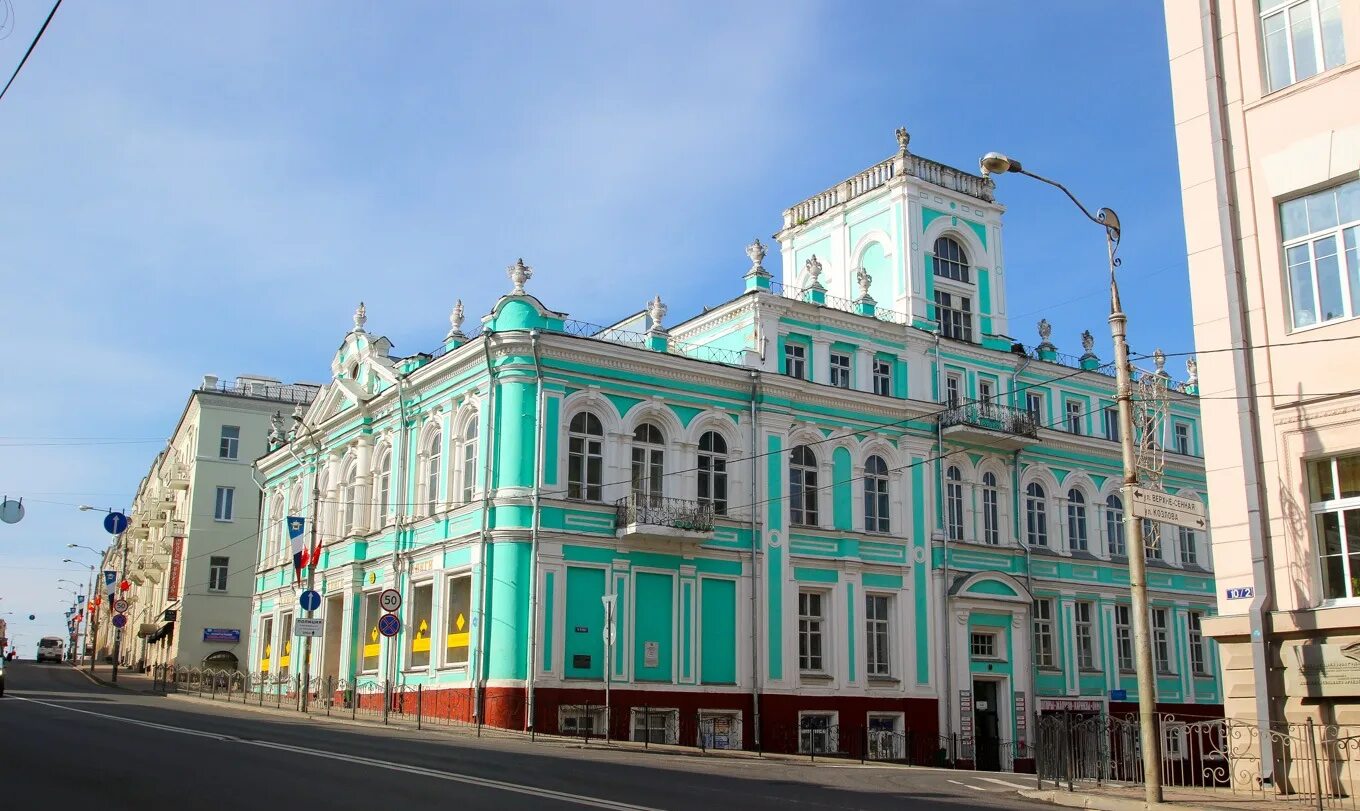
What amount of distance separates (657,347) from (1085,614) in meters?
18.6

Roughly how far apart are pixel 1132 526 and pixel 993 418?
24.9m

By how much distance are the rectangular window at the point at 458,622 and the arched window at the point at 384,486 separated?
17.5ft

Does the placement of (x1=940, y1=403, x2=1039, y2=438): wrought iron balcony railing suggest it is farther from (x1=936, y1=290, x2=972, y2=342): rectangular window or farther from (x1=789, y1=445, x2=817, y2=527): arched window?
(x1=789, y1=445, x2=817, y2=527): arched window

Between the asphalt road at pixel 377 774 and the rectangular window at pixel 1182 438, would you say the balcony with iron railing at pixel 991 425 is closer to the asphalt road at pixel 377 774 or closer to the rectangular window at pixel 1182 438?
the rectangular window at pixel 1182 438

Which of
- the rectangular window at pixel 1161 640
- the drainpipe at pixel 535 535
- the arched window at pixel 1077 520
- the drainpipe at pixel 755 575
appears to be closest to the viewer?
the drainpipe at pixel 535 535

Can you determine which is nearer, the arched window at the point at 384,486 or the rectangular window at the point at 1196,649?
the arched window at the point at 384,486

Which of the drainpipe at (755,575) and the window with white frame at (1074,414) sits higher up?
the window with white frame at (1074,414)

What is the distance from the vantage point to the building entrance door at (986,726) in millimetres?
37750

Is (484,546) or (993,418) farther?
(993,418)

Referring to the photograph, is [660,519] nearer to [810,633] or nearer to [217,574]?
[810,633]

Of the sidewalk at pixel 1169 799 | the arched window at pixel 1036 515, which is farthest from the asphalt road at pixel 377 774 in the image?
the arched window at pixel 1036 515

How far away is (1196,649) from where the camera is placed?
4544cm

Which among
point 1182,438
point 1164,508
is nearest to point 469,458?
point 1164,508

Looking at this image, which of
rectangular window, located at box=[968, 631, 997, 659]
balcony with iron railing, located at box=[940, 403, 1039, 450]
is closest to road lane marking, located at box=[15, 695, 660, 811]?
rectangular window, located at box=[968, 631, 997, 659]
